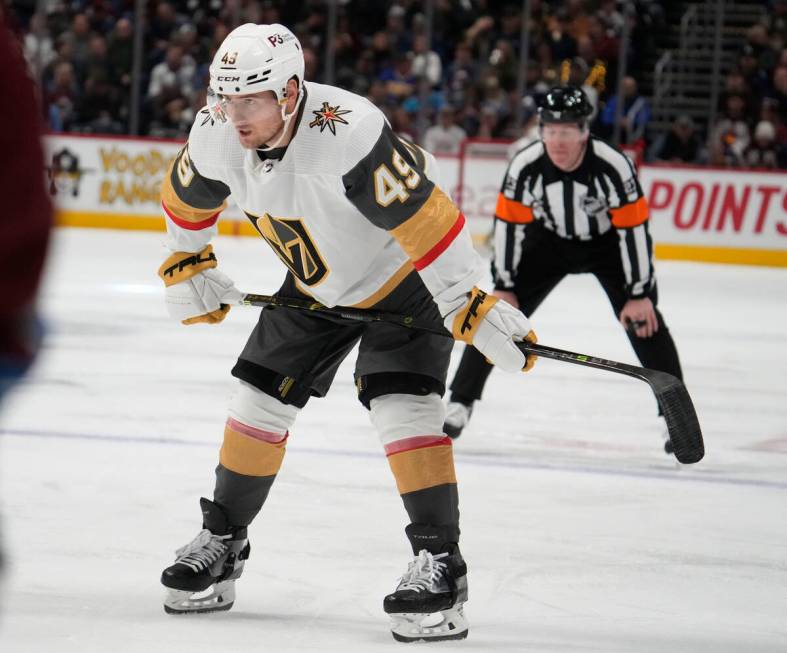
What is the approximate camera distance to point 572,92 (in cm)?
428

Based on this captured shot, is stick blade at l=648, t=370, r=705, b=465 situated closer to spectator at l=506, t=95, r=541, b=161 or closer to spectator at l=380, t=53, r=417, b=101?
spectator at l=506, t=95, r=541, b=161

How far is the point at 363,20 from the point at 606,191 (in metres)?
8.75

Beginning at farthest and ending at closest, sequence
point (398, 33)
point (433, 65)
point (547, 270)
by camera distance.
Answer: point (398, 33) < point (433, 65) < point (547, 270)

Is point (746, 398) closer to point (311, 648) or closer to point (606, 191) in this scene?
point (606, 191)

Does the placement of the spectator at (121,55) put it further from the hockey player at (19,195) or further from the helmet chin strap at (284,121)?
the hockey player at (19,195)

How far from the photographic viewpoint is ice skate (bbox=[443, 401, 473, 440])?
174 inches

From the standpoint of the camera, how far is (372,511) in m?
3.51

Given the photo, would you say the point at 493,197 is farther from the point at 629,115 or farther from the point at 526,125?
the point at 629,115

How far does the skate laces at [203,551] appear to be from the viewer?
270cm

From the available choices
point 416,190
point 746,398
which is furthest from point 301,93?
point 746,398

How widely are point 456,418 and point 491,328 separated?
195 centimetres

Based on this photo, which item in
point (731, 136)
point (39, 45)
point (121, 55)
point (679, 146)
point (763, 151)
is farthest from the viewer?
point (121, 55)

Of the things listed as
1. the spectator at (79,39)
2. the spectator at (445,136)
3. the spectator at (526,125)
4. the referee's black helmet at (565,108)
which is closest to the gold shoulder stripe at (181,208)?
the referee's black helmet at (565,108)

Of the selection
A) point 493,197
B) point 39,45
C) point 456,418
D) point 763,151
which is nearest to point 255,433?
point 456,418
